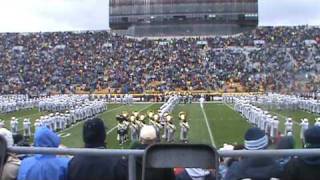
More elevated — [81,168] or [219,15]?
[219,15]

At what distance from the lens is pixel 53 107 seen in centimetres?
3528

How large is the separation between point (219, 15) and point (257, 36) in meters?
6.02

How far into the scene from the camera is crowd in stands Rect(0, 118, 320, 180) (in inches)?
157

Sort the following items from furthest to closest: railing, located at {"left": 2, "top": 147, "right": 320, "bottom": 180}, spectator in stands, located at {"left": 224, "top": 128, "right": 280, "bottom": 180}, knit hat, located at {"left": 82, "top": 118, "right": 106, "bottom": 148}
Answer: knit hat, located at {"left": 82, "top": 118, "right": 106, "bottom": 148} → spectator in stands, located at {"left": 224, "top": 128, "right": 280, "bottom": 180} → railing, located at {"left": 2, "top": 147, "right": 320, "bottom": 180}

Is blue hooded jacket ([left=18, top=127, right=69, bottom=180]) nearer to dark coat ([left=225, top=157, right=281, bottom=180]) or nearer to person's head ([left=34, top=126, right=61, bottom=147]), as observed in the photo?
person's head ([left=34, top=126, right=61, bottom=147])

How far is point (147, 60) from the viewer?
60156mm

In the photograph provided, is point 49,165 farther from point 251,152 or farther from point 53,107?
point 53,107

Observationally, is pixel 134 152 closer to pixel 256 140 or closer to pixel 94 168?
pixel 94 168

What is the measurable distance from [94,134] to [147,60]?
55.6 metres

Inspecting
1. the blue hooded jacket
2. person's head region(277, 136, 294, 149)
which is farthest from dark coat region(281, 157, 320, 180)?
the blue hooded jacket

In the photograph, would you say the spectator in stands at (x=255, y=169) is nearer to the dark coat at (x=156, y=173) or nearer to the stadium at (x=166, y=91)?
the stadium at (x=166, y=91)

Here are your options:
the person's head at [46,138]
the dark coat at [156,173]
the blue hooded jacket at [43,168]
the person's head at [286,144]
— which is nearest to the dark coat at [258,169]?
the dark coat at [156,173]

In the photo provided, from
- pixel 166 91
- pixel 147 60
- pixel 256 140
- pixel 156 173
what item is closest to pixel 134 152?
pixel 156 173

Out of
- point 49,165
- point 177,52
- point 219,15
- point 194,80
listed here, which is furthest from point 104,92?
point 49,165
